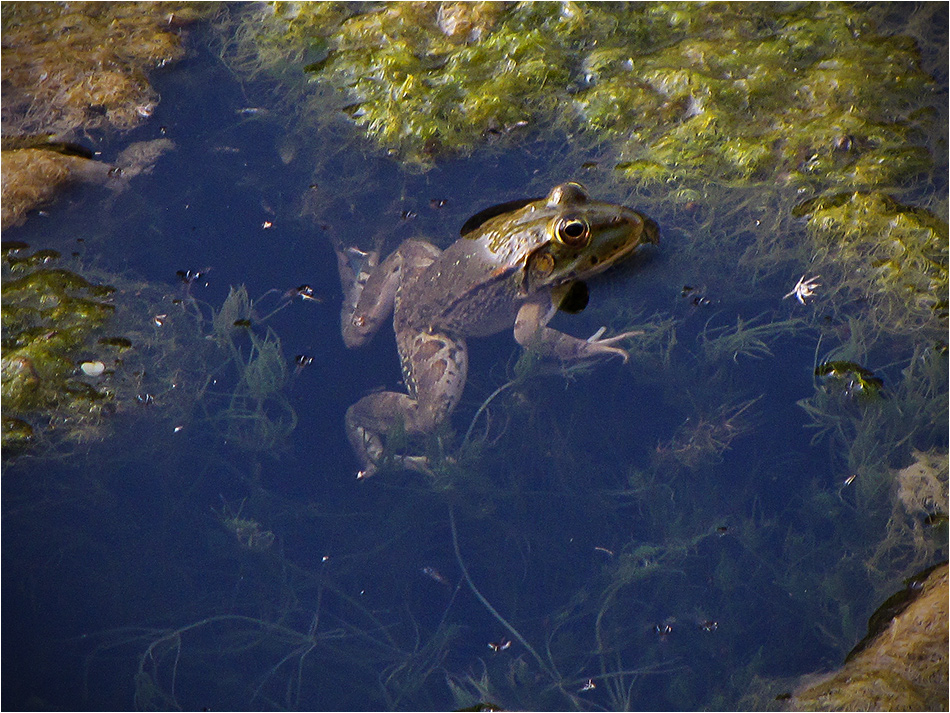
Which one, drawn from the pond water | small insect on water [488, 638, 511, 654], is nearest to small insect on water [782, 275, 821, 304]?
the pond water

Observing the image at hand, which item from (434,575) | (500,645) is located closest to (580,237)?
(434,575)

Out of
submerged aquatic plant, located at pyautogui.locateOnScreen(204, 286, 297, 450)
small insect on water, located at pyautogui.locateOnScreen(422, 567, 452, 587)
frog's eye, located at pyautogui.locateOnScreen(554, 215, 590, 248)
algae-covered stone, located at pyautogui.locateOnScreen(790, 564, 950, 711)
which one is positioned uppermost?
frog's eye, located at pyautogui.locateOnScreen(554, 215, 590, 248)

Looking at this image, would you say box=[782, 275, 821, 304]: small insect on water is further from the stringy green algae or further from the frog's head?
the frog's head

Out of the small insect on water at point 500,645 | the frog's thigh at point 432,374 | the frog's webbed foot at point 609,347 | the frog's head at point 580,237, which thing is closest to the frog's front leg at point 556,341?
the frog's webbed foot at point 609,347

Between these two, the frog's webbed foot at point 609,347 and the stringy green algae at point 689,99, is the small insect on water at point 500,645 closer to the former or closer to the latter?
the frog's webbed foot at point 609,347

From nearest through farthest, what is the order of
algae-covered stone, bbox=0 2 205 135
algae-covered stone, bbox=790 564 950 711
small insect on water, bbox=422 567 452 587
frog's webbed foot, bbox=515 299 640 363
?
algae-covered stone, bbox=790 564 950 711 < small insect on water, bbox=422 567 452 587 < frog's webbed foot, bbox=515 299 640 363 < algae-covered stone, bbox=0 2 205 135

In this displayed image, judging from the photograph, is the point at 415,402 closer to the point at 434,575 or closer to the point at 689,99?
the point at 434,575

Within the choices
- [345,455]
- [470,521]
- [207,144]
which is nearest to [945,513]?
[470,521]
